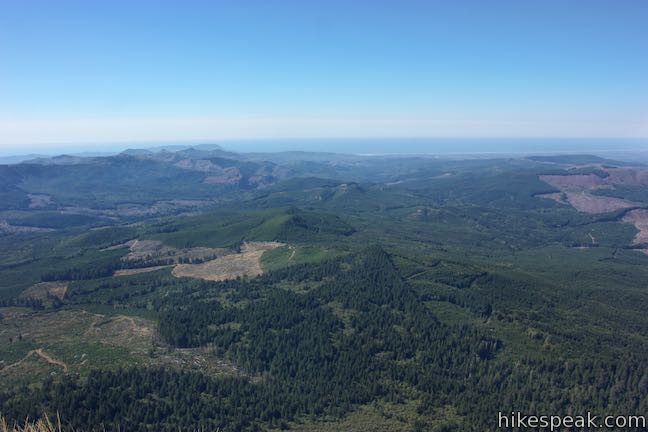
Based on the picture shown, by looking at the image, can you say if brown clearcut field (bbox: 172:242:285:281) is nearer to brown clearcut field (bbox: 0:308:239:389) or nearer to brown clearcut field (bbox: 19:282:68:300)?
brown clearcut field (bbox: 19:282:68:300)

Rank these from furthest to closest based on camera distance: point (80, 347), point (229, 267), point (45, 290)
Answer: point (229, 267)
point (45, 290)
point (80, 347)

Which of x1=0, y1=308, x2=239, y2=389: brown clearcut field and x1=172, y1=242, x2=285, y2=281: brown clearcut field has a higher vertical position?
x1=172, y1=242, x2=285, y2=281: brown clearcut field

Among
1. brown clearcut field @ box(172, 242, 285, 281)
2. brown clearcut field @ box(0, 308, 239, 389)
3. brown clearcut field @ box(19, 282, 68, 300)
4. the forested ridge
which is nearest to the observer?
the forested ridge

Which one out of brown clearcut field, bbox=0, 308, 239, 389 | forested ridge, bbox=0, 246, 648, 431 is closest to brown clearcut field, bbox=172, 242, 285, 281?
forested ridge, bbox=0, 246, 648, 431

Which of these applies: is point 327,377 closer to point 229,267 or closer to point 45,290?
point 229,267

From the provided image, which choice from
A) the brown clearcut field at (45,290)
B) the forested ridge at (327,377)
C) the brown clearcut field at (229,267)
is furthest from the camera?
the brown clearcut field at (229,267)

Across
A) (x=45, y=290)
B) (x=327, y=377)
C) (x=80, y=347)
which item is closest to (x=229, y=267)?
(x=45, y=290)

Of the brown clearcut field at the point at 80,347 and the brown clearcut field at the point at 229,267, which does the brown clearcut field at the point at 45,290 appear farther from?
the brown clearcut field at the point at 229,267

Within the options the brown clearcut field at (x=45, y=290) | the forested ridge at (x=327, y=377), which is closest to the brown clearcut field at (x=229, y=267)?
the forested ridge at (x=327, y=377)

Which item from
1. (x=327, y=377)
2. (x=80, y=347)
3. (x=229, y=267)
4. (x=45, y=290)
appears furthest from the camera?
(x=229, y=267)

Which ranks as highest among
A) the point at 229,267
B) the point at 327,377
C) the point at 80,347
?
the point at 229,267
